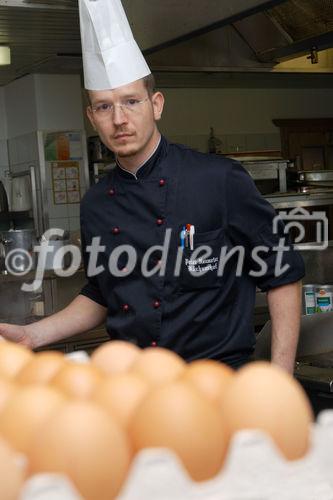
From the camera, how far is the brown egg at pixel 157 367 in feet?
2.79

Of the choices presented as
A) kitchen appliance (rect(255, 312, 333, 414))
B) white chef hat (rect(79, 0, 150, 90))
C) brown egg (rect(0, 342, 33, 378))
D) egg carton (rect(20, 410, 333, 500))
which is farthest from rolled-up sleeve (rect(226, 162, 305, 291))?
egg carton (rect(20, 410, 333, 500))

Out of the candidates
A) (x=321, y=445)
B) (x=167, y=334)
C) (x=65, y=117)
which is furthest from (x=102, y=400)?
(x=65, y=117)

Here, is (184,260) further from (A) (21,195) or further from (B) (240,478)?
(A) (21,195)

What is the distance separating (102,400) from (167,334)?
4.14ft

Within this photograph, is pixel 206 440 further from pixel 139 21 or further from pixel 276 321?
pixel 139 21

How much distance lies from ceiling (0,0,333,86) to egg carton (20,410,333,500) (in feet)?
9.84

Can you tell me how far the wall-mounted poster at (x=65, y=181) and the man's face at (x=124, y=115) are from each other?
5613mm

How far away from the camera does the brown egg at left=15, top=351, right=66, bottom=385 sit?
885mm

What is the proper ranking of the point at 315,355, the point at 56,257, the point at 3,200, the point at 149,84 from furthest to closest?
1. the point at 3,200
2. the point at 56,257
3. the point at 315,355
4. the point at 149,84

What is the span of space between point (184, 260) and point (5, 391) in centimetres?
126

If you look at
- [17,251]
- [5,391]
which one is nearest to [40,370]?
[5,391]

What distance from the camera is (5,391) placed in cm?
83

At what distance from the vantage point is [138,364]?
890mm

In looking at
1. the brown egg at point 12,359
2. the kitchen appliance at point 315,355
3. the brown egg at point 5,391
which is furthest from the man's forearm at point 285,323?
the brown egg at point 5,391
